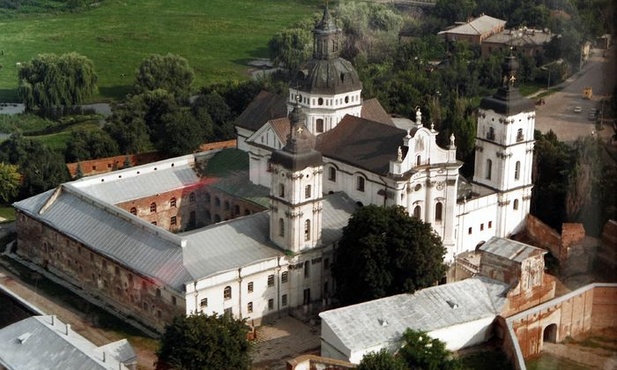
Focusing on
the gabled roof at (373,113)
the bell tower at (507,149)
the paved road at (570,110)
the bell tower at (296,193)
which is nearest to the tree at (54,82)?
the gabled roof at (373,113)

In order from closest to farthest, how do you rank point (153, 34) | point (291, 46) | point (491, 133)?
point (491, 133)
point (291, 46)
point (153, 34)

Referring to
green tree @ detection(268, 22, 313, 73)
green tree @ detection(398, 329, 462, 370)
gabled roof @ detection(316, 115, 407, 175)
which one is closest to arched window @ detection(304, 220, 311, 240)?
gabled roof @ detection(316, 115, 407, 175)

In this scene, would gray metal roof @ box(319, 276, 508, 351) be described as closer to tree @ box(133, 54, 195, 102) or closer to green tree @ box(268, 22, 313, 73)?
tree @ box(133, 54, 195, 102)

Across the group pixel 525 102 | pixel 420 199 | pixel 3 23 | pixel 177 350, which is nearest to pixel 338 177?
pixel 420 199

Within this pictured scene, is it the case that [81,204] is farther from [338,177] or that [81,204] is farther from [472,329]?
[472,329]

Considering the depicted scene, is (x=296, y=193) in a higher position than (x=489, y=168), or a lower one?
higher

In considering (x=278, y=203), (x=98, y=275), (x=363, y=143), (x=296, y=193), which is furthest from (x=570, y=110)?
(x=98, y=275)

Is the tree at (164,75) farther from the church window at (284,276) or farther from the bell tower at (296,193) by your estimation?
the church window at (284,276)

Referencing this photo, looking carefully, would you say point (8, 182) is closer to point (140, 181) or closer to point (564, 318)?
point (140, 181)
